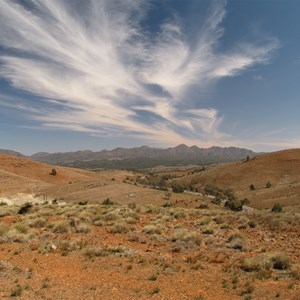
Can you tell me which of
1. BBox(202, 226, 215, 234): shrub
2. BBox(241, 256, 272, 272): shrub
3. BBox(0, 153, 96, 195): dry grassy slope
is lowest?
BBox(241, 256, 272, 272): shrub

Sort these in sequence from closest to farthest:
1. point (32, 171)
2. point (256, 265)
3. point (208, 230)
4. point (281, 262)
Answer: point (256, 265) → point (281, 262) → point (208, 230) → point (32, 171)

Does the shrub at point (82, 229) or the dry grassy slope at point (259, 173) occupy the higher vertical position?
the dry grassy slope at point (259, 173)

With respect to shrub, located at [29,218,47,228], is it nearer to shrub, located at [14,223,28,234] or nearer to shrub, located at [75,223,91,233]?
shrub, located at [14,223,28,234]

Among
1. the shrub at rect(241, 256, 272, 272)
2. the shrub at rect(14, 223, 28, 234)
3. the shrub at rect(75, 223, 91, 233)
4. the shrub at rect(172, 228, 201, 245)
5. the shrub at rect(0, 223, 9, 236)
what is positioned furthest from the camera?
the shrub at rect(75, 223, 91, 233)

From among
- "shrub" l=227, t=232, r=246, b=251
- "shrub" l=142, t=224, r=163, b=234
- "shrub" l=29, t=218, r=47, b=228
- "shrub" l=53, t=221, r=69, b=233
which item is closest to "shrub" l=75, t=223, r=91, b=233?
"shrub" l=53, t=221, r=69, b=233

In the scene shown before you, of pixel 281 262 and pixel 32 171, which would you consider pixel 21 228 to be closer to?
Answer: pixel 281 262

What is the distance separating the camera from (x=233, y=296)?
10.9 m

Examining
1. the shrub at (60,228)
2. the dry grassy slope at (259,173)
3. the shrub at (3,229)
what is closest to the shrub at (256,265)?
the shrub at (60,228)

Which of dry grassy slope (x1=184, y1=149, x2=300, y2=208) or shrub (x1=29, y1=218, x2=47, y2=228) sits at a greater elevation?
dry grassy slope (x1=184, y1=149, x2=300, y2=208)

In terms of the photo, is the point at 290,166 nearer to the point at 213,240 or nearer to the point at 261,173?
the point at 261,173

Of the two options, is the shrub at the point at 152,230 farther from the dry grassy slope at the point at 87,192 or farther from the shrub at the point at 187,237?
the dry grassy slope at the point at 87,192

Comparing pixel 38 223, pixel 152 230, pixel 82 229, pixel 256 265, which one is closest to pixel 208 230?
pixel 152 230

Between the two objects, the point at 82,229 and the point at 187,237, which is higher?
the point at 187,237

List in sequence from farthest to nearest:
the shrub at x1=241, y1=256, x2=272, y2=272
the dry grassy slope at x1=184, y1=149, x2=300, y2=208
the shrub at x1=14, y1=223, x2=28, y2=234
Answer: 1. the dry grassy slope at x1=184, y1=149, x2=300, y2=208
2. the shrub at x1=14, y1=223, x2=28, y2=234
3. the shrub at x1=241, y1=256, x2=272, y2=272
